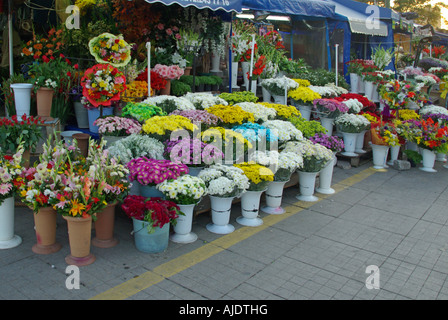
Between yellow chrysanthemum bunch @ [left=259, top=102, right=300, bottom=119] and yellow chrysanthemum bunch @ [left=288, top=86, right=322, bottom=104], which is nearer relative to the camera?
yellow chrysanthemum bunch @ [left=259, top=102, right=300, bottom=119]

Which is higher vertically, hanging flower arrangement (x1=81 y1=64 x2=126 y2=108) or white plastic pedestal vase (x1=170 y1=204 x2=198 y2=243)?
hanging flower arrangement (x1=81 y1=64 x2=126 y2=108)

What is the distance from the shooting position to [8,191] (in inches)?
175

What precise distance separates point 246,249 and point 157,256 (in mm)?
1037

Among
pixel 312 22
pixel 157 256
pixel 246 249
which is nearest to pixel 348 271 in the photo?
pixel 246 249

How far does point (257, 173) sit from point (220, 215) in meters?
0.73

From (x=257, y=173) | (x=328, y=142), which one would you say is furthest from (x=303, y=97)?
(x=257, y=173)

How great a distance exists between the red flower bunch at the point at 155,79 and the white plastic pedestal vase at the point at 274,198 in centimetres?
282

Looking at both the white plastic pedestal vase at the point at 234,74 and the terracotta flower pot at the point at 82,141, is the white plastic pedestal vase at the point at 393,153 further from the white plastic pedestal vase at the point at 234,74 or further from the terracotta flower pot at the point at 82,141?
the terracotta flower pot at the point at 82,141

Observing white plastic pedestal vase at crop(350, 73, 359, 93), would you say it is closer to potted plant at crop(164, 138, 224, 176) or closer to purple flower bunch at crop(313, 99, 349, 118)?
purple flower bunch at crop(313, 99, 349, 118)

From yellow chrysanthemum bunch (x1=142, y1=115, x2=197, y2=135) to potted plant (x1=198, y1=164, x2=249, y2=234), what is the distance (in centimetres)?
75

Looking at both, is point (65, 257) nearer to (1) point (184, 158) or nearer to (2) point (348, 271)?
(1) point (184, 158)

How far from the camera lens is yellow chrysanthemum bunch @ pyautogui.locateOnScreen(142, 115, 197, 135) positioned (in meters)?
5.84

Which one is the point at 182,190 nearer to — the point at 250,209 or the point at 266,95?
the point at 250,209

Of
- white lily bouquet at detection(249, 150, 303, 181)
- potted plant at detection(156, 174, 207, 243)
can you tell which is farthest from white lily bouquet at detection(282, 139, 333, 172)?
potted plant at detection(156, 174, 207, 243)
